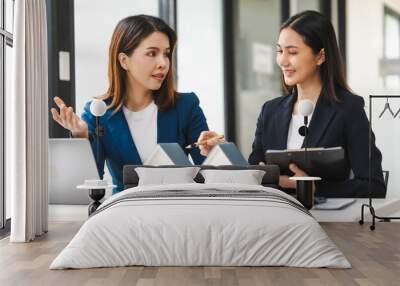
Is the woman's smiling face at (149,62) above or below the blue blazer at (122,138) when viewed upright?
above

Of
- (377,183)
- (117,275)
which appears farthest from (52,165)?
(377,183)

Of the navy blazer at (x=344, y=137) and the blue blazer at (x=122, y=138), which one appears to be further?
the blue blazer at (x=122, y=138)

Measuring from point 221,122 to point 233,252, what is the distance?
2559 millimetres

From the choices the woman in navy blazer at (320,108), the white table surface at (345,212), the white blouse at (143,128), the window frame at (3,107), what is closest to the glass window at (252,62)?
the woman in navy blazer at (320,108)

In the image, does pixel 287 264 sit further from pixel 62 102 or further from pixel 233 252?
pixel 62 102

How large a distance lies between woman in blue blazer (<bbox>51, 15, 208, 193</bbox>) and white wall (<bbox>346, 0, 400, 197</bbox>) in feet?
5.57

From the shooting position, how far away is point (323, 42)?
20.6 ft

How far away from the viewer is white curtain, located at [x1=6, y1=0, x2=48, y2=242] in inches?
206

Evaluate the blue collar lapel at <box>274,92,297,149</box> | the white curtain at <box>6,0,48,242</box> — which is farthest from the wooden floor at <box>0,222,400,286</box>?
the blue collar lapel at <box>274,92,297,149</box>

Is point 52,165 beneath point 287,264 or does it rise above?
above

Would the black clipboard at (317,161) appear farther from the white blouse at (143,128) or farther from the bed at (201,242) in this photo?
the bed at (201,242)

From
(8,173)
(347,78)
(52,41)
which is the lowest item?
(8,173)

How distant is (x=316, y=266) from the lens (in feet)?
12.9

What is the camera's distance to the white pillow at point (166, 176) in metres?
5.83
